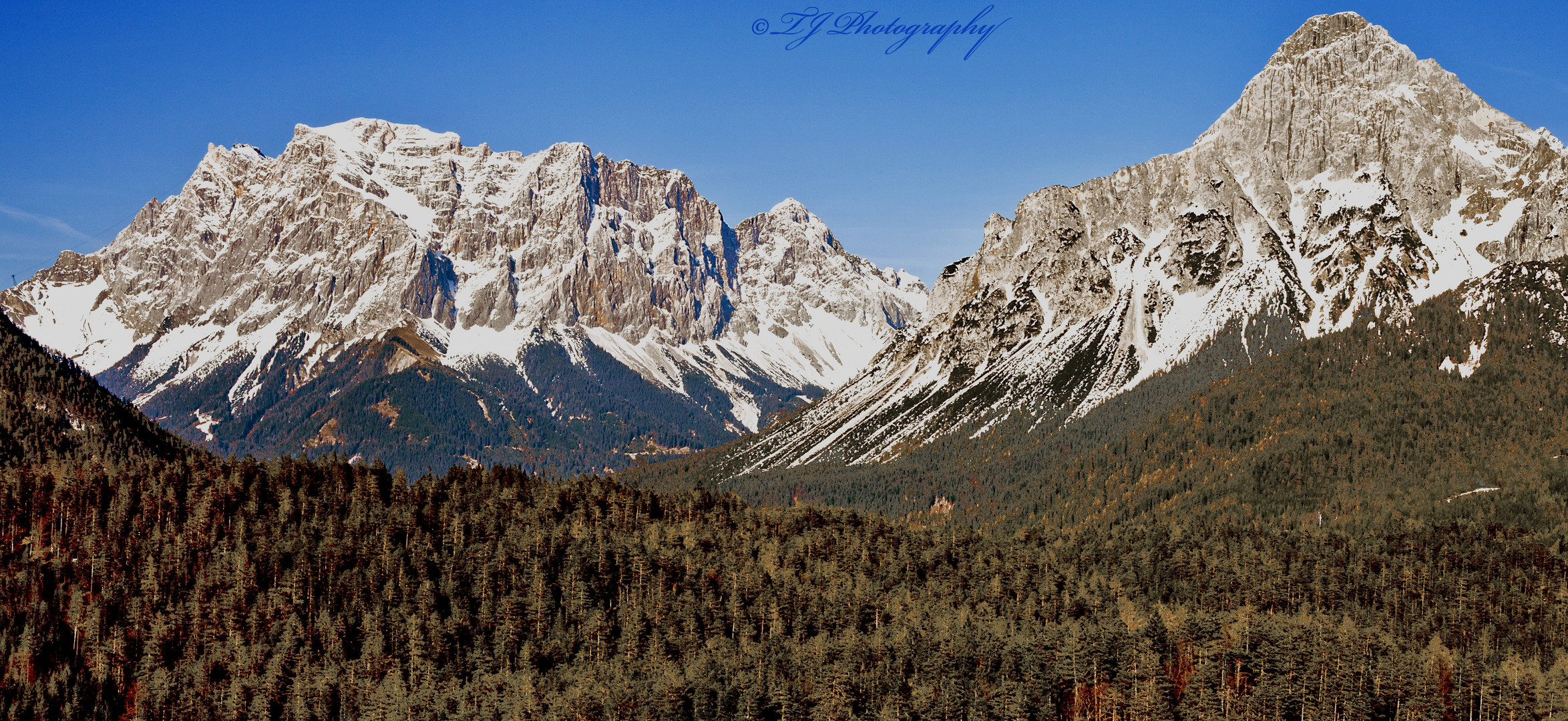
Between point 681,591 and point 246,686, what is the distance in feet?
209

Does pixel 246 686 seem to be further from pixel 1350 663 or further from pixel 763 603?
pixel 1350 663

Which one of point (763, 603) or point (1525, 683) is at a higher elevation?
point (763, 603)

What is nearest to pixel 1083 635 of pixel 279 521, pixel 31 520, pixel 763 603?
pixel 763 603

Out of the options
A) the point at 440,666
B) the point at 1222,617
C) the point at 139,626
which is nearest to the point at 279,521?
the point at 139,626

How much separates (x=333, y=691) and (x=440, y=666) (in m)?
15.7

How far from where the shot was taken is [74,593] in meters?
175

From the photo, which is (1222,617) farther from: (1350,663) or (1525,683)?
(1525,683)

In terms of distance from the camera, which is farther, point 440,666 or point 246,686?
point 440,666

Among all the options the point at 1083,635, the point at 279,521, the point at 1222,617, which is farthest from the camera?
the point at 279,521

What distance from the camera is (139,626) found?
172 meters

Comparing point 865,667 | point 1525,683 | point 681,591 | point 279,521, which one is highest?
point 279,521

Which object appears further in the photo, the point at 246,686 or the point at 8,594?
the point at 8,594

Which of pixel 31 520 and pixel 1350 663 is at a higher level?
pixel 31 520

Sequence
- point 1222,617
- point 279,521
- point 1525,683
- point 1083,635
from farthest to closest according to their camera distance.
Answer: point 279,521 < point 1222,617 < point 1083,635 < point 1525,683
